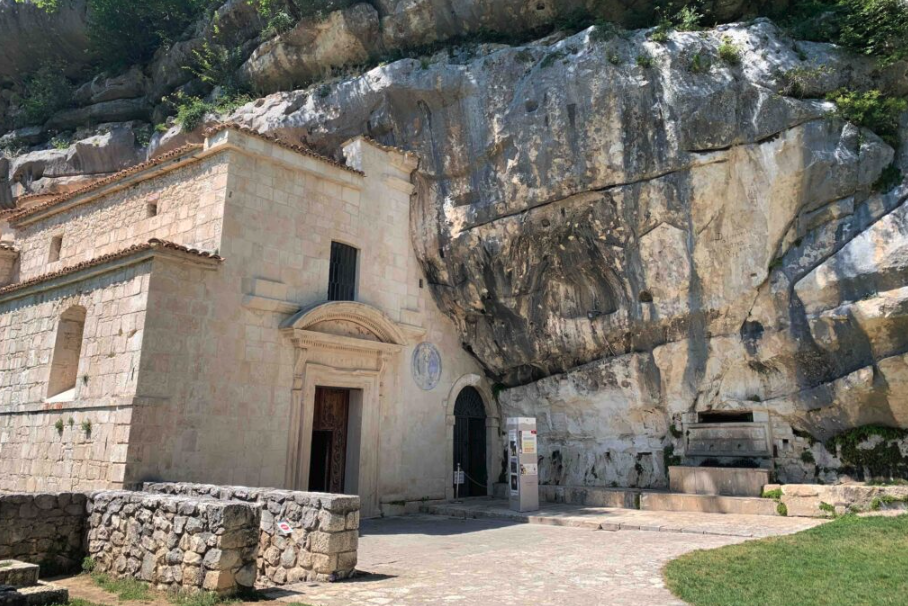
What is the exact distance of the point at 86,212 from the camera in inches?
614

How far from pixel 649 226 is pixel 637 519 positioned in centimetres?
589

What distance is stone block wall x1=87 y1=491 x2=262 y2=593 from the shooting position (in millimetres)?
6176

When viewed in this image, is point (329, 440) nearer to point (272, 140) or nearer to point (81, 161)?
point (272, 140)

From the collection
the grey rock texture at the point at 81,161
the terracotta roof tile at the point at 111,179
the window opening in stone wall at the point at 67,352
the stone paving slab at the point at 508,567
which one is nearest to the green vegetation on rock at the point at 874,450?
the stone paving slab at the point at 508,567

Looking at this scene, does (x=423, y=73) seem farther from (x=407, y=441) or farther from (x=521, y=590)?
(x=521, y=590)

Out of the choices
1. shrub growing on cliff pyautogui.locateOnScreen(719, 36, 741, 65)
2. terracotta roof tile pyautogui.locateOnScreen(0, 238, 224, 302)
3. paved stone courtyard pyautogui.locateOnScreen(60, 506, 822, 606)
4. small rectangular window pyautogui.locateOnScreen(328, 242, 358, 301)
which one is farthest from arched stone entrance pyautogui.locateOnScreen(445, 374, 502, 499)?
shrub growing on cliff pyautogui.locateOnScreen(719, 36, 741, 65)

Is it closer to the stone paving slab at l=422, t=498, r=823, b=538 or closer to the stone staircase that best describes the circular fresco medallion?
the stone paving slab at l=422, t=498, r=823, b=538

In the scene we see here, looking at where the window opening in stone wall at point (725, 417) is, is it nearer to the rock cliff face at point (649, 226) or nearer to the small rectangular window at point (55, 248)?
the rock cliff face at point (649, 226)

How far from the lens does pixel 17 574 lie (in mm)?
6055

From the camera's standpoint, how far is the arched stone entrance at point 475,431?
1623 cm

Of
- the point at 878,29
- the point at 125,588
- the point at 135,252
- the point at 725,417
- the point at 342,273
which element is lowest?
the point at 125,588

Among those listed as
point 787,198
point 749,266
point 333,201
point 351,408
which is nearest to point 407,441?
point 351,408

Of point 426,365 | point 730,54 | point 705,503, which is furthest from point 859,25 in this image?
point 426,365

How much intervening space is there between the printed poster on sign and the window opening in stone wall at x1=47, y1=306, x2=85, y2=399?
9309 millimetres
